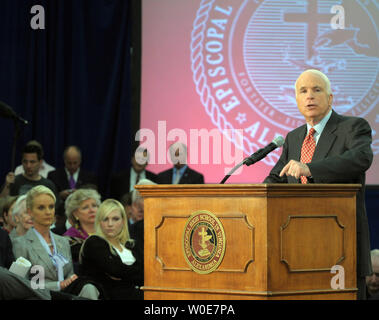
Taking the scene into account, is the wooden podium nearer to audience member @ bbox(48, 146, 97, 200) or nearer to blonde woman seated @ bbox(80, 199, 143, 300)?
blonde woman seated @ bbox(80, 199, 143, 300)

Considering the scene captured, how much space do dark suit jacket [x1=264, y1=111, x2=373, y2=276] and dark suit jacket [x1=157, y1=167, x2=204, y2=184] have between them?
3.82m

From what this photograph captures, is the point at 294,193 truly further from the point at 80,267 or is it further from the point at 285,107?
the point at 285,107

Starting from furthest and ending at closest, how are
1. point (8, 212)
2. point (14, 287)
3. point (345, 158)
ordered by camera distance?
point (8, 212) → point (14, 287) → point (345, 158)

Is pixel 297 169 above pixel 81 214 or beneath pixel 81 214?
above

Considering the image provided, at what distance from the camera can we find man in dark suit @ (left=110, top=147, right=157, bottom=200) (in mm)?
7508

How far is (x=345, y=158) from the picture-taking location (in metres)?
3.08

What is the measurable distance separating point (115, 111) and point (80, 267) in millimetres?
3835

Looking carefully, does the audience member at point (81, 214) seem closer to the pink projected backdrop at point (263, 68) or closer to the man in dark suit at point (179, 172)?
the man in dark suit at point (179, 172)

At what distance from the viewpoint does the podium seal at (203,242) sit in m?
2.79

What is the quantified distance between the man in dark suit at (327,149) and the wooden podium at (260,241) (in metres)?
0.17

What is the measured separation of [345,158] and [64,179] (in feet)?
15.6

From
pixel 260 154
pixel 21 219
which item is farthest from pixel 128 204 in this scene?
pixel 260 154

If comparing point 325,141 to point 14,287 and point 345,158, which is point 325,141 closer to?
point 345,158

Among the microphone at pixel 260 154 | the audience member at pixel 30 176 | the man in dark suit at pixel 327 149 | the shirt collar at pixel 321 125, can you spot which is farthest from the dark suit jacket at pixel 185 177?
the microphone at pixel 260 154
